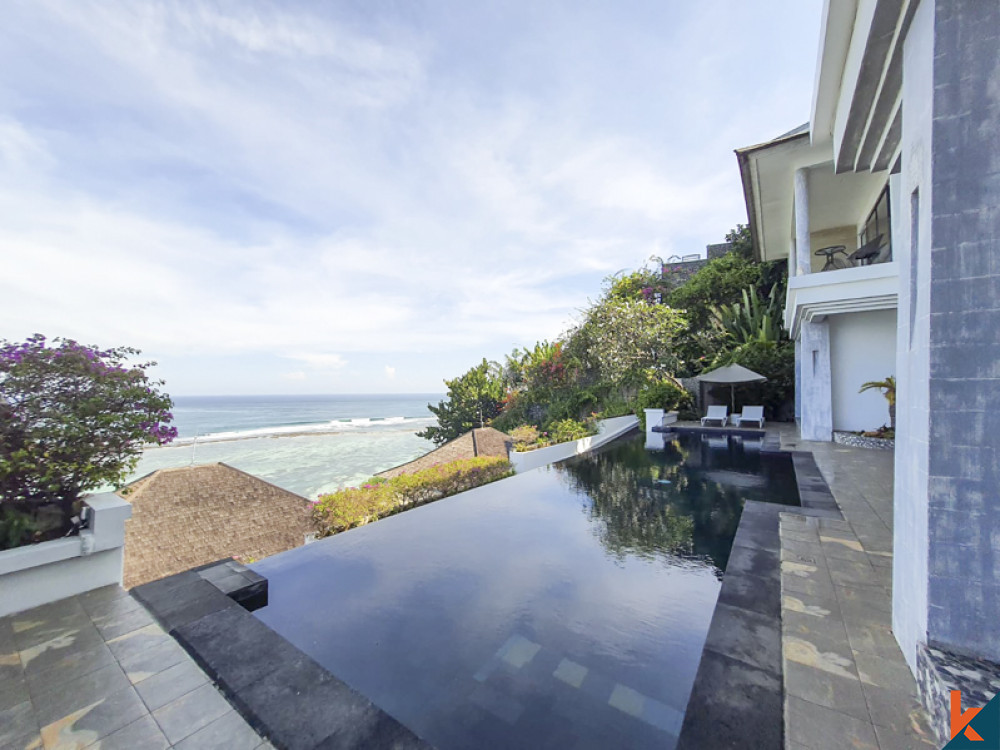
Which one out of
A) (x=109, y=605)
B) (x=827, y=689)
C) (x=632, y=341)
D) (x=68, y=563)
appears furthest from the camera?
(x=632, y=341)

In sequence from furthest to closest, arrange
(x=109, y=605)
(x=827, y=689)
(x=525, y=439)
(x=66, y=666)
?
(x=525, y=439) < (x=109, y=605) < (x=66, y=666) < (x=827, y=689)

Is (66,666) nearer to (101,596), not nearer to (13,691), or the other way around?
(13,691)

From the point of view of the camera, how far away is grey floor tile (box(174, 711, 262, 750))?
Result: 1.99 m

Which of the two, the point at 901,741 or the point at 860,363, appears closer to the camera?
the point at 901,741

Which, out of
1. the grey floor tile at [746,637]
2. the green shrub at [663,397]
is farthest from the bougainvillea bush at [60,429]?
the green shrub at [663,397]

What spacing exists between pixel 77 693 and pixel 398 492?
501 cm

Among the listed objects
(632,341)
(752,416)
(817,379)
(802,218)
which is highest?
(802,218)

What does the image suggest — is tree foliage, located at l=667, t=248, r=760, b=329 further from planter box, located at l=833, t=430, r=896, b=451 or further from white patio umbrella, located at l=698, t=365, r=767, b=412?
planter box, located at l=833, t=430, r=896, b=451

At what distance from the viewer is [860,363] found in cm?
980

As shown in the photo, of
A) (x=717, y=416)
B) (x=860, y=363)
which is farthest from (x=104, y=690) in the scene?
(x=717, y=416)

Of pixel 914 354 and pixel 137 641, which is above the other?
pixel 914 354

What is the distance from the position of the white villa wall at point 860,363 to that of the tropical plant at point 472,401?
15823mm

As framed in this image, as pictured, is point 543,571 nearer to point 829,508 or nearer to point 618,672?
point 618,672

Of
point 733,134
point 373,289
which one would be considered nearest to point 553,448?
point 733,134
